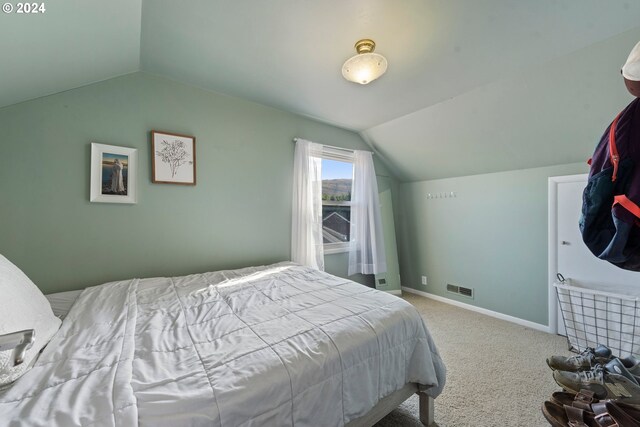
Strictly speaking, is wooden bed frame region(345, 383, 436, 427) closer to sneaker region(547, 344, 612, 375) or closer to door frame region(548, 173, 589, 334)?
sneaker region(547, 344, 612, 375)

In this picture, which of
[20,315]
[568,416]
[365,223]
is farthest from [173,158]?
[568,416]

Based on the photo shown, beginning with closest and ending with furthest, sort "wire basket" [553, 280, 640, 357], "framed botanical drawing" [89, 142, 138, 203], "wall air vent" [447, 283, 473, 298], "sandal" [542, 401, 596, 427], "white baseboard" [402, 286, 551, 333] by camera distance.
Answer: "sandal" [542, 401, 596, 427], "framed botanical drawing" [89, 142, 138, 203], "wire basket" [553, 280, 640, 357], "white baseboard" [402, 286, 551, 333], "wall air vent" [447, 283, 473, 298]

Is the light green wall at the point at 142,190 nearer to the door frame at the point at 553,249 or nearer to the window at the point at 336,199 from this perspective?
the window at the point at 336,199

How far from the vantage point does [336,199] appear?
11.3 ft

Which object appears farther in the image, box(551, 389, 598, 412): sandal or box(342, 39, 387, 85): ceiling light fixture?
box(342, 39, 387, 85): ceiling light fixture

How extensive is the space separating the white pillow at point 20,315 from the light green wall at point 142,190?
0.82 m

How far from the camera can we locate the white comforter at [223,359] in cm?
Answer: 70

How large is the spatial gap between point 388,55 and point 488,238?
7.92 ft

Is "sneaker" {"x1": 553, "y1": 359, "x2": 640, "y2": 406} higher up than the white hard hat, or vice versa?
the white hard hat

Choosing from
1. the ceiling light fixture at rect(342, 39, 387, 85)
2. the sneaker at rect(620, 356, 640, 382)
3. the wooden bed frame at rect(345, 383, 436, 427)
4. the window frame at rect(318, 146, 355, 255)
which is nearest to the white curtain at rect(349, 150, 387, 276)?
the window frame at rect(318, 146, 355, 255)

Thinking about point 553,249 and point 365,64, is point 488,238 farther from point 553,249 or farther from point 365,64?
point 365,64

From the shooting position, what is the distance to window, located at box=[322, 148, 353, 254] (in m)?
3.29

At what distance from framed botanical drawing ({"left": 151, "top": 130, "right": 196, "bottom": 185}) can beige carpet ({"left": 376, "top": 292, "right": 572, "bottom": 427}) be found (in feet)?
7.79

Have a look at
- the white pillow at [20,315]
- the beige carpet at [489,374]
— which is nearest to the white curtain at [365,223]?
the beige carpet at [489,374]
